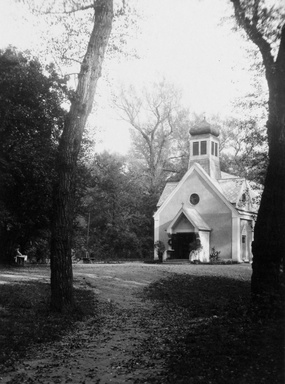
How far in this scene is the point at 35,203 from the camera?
74.1 ft

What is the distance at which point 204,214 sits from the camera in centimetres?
3888

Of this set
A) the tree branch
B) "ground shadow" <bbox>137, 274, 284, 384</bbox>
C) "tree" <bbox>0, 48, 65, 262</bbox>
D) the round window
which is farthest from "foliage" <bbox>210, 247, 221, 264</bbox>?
the tree branch

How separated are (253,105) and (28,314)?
13.2 meters

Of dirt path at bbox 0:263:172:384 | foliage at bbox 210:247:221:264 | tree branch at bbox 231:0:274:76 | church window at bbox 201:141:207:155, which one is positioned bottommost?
dirt path at bbox 0:263:172:384

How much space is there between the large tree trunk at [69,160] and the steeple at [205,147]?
95.6 ft

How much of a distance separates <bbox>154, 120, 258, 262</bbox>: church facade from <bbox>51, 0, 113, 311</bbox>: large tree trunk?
25.0 meters

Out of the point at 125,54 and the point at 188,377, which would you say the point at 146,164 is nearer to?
the point at 125,54

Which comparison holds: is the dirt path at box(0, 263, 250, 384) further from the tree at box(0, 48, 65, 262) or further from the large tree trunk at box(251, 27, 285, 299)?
the tree at box(0, 48, 65, 262)

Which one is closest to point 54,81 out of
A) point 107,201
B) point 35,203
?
point 35,203

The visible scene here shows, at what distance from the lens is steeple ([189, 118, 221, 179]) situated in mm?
39938

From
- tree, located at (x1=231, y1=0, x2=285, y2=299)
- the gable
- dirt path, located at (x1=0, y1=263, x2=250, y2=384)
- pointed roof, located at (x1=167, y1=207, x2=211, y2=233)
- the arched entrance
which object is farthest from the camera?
the gable

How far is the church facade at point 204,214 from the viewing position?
37094 millimetres

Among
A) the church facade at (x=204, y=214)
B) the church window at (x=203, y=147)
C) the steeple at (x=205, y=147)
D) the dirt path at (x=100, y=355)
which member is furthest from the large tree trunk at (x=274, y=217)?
the church window at (x=203, y=147)

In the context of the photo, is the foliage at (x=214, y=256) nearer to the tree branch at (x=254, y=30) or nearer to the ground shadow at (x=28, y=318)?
the ground shadow at (x=28, y=318)
